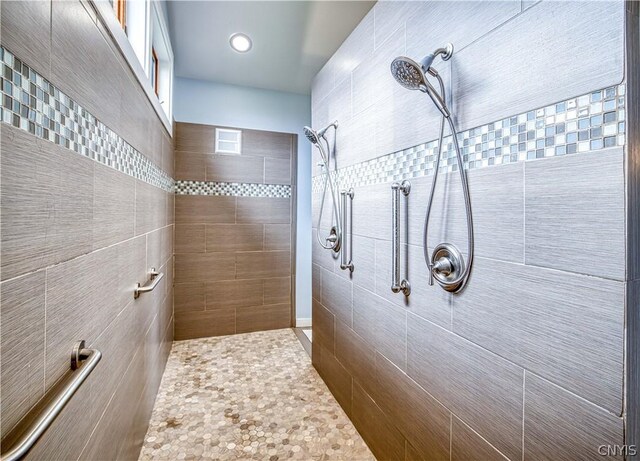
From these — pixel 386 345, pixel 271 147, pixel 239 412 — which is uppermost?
pixel 271 147

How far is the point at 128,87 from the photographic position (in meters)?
1.27

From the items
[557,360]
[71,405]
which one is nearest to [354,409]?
[557,360]

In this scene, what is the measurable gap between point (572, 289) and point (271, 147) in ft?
9.62

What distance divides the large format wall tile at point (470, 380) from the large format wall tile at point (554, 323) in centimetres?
6

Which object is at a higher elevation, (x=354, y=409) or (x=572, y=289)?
(x=572, y=289)

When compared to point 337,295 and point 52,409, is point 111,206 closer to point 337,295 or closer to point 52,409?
point 52,409

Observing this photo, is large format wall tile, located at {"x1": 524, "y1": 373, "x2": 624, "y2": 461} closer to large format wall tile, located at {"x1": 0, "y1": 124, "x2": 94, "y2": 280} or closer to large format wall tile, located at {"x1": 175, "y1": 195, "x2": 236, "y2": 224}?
large format wall tile, located at {"x1": 0, "y1": 124, "x2": 94, "y2": 280}

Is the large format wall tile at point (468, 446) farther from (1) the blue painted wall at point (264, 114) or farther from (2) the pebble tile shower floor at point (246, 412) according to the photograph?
(1) the blue painted wall at point (264, 114)

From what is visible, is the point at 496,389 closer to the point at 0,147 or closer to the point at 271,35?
the point at 0,147

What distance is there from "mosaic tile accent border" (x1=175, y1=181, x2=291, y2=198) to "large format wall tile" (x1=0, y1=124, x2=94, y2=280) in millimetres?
2210

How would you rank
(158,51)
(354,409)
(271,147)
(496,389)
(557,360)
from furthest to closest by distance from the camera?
1. (271,147)
2. (158,51)
3. (354,409)
4. (496,389)
5. (557,360)

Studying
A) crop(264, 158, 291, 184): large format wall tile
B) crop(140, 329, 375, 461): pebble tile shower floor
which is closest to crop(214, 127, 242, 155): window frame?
crop(264, 158, 291, 184): large format wall tile

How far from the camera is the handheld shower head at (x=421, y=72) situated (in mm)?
1037

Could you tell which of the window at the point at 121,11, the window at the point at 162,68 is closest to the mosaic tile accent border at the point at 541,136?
the window at the point at 121,11
